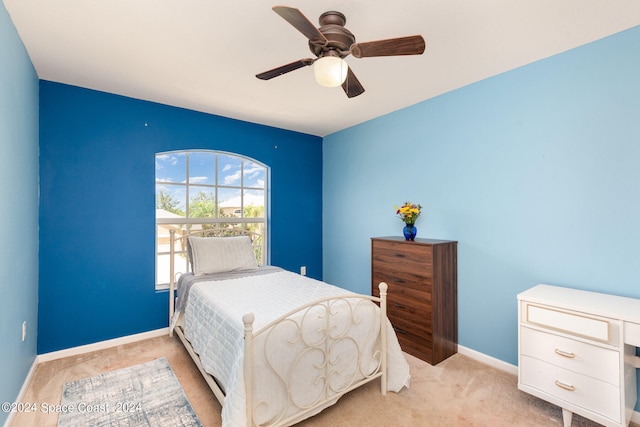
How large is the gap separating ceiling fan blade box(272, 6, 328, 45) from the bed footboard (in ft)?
4.57

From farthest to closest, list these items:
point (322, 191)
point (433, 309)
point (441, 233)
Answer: point (322, 191) → point (441, 233) → point (433, 309)

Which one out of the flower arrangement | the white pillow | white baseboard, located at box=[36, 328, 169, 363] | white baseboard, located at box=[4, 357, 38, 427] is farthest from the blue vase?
white baseboard, located at box=[4, 357, 38, 427]

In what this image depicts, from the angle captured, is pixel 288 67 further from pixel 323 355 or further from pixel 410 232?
pixel 410 232

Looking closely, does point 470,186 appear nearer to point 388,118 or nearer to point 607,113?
point 607,113

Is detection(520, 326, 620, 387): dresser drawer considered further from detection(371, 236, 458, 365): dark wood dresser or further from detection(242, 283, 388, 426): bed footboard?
detection(242, 283, 388, 426): bed footboard

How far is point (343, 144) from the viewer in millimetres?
4199

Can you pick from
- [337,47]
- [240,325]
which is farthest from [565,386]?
[337,47]

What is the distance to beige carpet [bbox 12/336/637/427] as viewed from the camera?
1862 mm

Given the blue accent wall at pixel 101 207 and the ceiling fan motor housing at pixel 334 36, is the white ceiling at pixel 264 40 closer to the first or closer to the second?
the ceiling fan motor housing at pixel 334 36

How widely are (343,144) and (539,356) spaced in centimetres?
317

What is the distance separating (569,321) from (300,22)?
2.21 m

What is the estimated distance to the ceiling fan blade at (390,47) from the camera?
1.46 metres

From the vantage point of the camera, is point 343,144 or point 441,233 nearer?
point 441,233

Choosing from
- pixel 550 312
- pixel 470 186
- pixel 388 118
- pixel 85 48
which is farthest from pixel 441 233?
pixel 85 48
